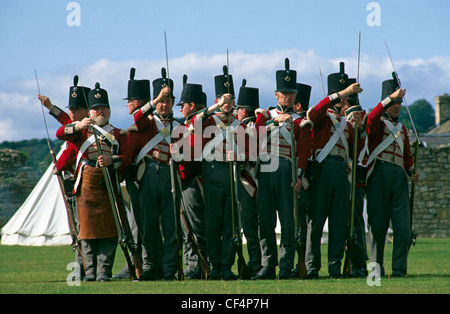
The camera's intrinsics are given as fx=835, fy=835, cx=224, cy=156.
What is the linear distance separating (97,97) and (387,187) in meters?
3.55

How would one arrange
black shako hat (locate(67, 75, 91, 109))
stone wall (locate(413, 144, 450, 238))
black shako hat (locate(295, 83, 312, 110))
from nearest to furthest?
black shako hat (locate(67, 75, 91, 109))
black shako hat (locate(295, 83, 312, 110))
stone wall (locate(413, 144, 450, 238))

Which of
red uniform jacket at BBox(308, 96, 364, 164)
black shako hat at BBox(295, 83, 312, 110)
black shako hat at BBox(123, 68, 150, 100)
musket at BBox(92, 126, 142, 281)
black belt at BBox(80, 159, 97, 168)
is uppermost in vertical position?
black shako hat at BBox(123, 68, 150, 100)

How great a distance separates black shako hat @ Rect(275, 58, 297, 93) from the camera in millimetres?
9508

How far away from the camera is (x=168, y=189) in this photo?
31.0ft

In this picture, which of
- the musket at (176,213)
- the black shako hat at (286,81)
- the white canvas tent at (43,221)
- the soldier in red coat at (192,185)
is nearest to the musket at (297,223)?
the black shako hat at (286,81)

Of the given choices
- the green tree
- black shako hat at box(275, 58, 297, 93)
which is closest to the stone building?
black shako hat at box(275, 58, 297, 93)

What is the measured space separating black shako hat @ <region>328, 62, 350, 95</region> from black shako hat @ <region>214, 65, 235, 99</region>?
119 centimetres

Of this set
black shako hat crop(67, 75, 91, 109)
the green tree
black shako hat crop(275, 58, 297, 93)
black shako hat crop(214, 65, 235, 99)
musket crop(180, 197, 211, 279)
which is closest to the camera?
black shako hat crop(275, 58, 297, 93)

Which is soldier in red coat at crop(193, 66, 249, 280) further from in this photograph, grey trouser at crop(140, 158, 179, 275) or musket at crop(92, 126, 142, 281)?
musket at crop(92, 126, 142, 281)

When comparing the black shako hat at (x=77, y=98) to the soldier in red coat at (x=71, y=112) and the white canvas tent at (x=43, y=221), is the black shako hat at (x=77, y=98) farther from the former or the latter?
the white canvas tent at (x=43, y=221)

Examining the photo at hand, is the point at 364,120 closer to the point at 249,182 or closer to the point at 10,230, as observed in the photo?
the point at 249,182

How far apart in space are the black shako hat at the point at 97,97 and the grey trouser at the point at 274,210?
2045 mm
